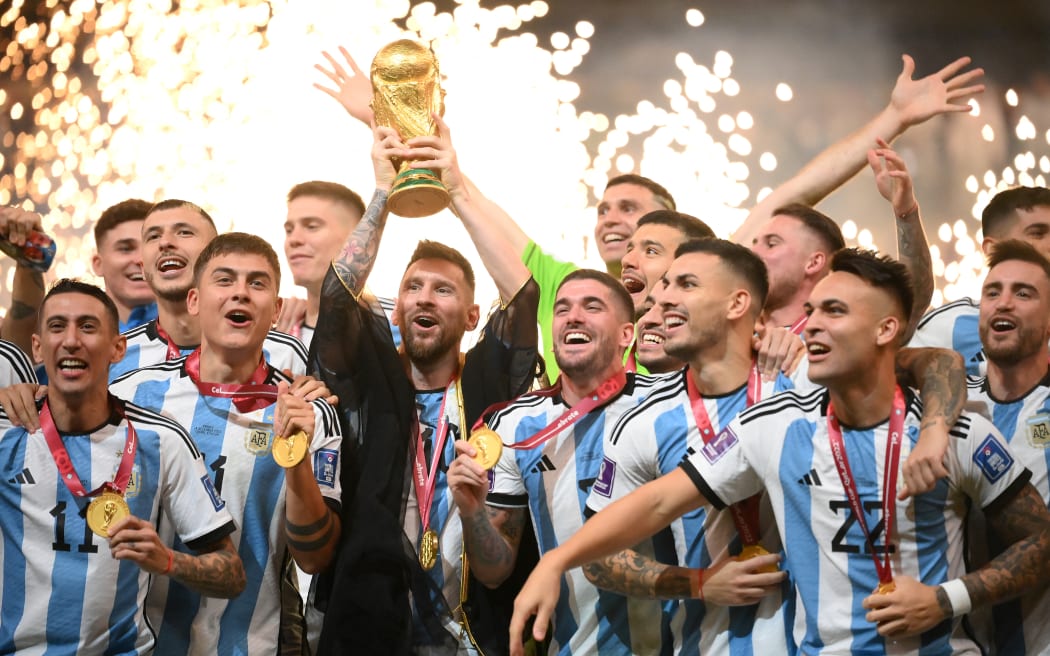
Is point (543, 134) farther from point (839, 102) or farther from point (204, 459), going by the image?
point (204, 459)

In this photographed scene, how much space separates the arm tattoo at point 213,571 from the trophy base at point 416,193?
1.10 m

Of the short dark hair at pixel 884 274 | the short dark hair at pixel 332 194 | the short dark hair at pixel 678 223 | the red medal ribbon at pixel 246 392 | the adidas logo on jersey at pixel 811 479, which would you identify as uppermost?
the short dark hair at pixel 332 194

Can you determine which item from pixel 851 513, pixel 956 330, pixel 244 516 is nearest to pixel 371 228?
pixel 244 516

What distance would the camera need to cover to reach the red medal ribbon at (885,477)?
122 inches

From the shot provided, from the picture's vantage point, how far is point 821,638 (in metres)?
3.13

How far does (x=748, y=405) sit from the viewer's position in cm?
358

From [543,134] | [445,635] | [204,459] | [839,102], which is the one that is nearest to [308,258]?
[204,459]

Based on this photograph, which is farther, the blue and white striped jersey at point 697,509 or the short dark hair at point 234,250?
the short dark hair at point 234,250

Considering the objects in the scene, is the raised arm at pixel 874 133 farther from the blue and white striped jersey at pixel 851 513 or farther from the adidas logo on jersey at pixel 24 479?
the adidas logo on jersey at pixel 24 479

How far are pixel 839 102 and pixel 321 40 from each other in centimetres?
275

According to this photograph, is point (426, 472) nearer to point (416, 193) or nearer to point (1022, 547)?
point (416, 193)

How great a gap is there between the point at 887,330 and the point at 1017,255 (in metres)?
0.64

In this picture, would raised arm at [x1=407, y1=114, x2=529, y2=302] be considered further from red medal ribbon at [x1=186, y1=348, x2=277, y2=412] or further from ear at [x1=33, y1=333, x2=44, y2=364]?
ear at [x1=33, y1=333, x2=44, y2=364]

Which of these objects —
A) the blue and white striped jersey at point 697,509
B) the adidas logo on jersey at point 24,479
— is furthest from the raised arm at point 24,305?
the blue and white striped jersey at point 697,509
